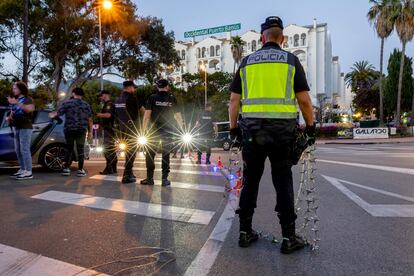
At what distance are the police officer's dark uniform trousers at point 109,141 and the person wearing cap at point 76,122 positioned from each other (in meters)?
0.50

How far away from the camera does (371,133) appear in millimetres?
34219

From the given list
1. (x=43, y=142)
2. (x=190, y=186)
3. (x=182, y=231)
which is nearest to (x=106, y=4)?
(x=43, y=142)

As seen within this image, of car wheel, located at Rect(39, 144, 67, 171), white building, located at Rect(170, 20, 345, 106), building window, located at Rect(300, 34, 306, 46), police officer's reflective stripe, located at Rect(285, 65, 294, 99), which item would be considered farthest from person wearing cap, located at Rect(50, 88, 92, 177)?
building window, located at Rect(300, 34, 306, 46)

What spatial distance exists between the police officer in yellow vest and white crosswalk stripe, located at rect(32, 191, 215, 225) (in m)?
1.04

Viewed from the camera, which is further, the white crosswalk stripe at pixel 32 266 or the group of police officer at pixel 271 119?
the group of police officer at pixel 271 119

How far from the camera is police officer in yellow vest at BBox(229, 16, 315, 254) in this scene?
3.54 m

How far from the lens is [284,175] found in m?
3.66

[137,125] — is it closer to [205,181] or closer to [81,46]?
[205,181]

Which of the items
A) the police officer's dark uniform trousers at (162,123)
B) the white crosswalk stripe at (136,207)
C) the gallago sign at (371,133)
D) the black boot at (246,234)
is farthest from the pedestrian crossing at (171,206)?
the gallago sign at (371,133)

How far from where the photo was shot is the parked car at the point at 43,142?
8461 millimetres

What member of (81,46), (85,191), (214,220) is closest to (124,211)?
(214,220)

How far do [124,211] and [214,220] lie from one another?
1.19 m

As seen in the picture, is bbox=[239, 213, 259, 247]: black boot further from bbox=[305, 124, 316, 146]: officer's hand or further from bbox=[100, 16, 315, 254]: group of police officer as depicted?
bbox=[305, 124, 316, 146]: officer's hand

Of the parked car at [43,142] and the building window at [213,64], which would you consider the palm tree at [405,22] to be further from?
the building window at [213,64]
